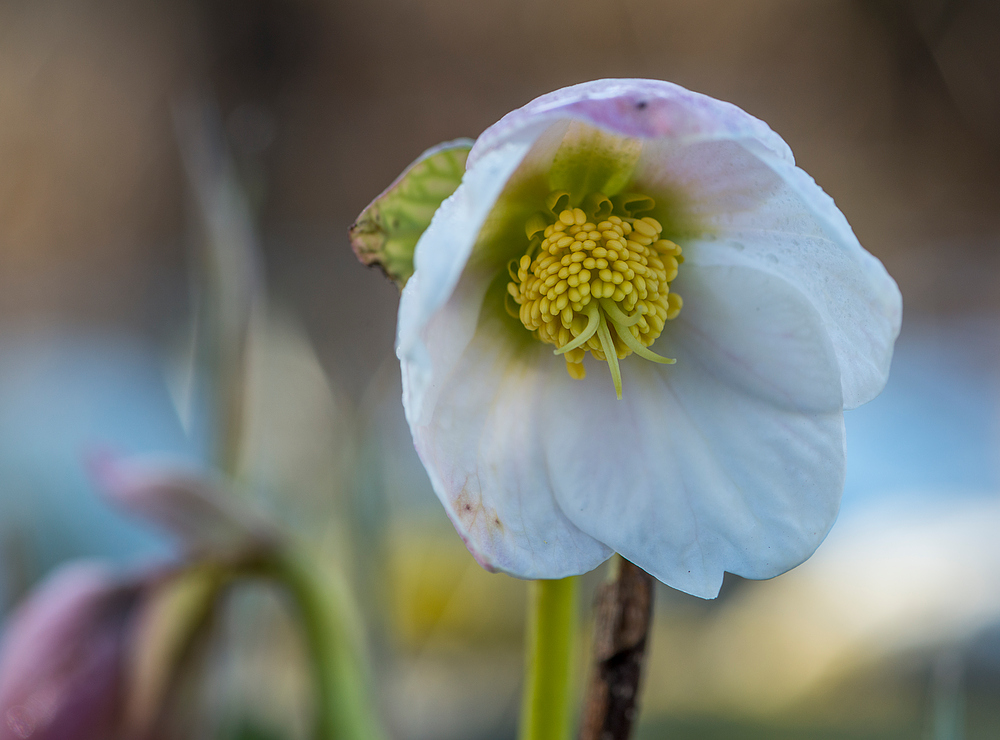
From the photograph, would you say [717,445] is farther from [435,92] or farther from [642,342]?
[435,92]

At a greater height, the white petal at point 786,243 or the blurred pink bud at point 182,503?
the white petal at point 786,243

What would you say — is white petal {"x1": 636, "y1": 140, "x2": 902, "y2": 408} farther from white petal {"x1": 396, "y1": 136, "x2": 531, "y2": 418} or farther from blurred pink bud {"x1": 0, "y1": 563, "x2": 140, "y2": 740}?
blurred pink bud {"x1": 0, "y1": 563, "x2": 140, "y2": 740}

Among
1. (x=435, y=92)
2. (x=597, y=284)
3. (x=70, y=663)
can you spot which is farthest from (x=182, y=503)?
(x=435, y=92)

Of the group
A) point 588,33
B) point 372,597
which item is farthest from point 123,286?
point 372,597

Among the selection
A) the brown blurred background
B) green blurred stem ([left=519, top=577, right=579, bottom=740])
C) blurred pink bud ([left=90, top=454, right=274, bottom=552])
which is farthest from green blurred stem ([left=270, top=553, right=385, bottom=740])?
the brown blurred background

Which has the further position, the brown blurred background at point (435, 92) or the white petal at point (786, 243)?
the brown blurred background at point (435, 92)

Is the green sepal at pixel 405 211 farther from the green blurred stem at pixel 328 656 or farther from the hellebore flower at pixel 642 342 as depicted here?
the green blurred stem at pixel 328 656

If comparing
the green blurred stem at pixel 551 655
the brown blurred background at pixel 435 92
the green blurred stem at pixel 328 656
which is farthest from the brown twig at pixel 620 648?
the brown blurred background at pixel 435 92
